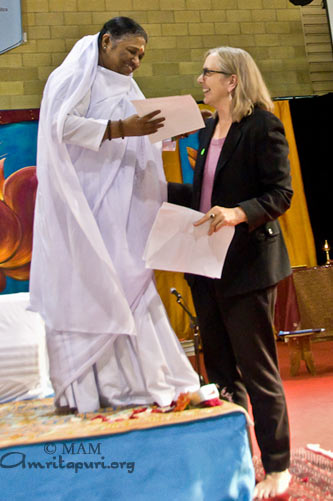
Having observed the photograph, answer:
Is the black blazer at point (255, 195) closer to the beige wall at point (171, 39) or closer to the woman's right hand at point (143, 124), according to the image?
the woman's right hand at point (143, 124)

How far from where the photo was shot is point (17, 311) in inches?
122

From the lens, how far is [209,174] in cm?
200

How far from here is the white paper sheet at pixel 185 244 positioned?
178 centimetres

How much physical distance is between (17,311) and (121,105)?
1.53 metres

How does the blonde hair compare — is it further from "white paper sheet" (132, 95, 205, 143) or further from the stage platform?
the stage platform

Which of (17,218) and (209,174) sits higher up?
(17,218)

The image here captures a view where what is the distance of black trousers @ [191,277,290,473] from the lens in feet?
5.76

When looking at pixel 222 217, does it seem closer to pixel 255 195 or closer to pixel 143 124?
pixel 255 195

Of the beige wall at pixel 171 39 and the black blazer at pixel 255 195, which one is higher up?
the beige wall at pixel 171 39

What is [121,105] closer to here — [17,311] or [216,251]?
[216,251]

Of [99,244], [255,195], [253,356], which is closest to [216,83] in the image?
[255,195]

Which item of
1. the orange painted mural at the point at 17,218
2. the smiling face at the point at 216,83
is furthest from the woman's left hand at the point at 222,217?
the orange painted mural at the point at 17,218

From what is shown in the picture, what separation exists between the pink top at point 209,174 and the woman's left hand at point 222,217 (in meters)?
0.21

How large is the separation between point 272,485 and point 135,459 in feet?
1.61
